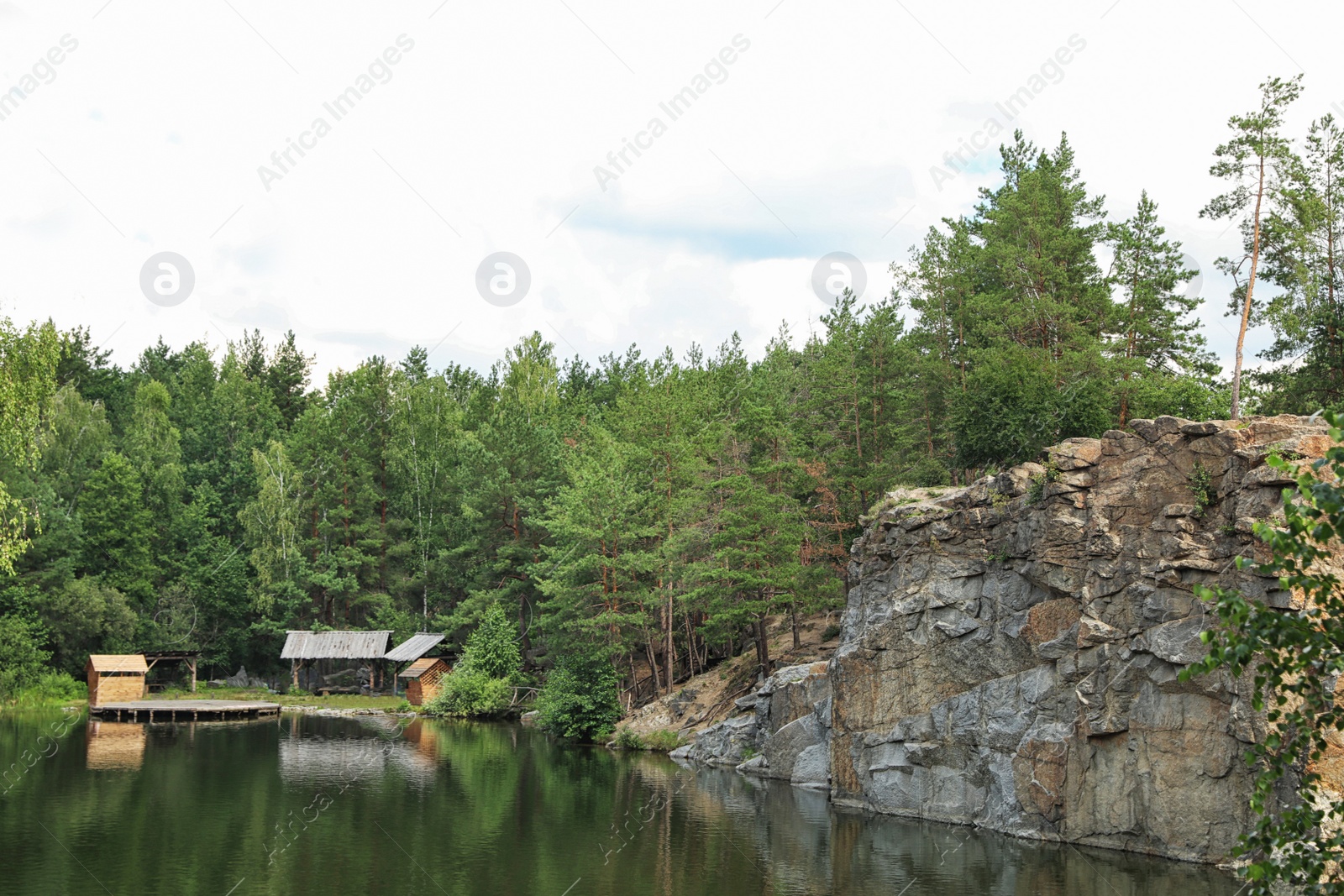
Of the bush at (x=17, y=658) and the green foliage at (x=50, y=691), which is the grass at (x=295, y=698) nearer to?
the green foliage at (x=50, y=691)

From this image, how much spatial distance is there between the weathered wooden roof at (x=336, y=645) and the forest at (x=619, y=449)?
2.29m

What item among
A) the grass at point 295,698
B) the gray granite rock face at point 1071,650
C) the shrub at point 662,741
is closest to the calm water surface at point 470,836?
the gray granite rock face at point 1071,650

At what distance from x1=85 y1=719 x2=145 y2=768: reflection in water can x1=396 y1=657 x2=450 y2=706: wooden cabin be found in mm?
15140

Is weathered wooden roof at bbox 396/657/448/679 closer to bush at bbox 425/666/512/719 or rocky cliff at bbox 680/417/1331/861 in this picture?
bush at bbox 425/666/512/719

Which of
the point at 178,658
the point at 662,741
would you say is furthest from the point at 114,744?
Answer: the point at 662,741

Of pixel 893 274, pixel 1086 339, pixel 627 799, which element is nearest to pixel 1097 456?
pixel 1086 339

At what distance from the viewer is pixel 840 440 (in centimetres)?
5159

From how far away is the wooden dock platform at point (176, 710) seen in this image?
188 ft

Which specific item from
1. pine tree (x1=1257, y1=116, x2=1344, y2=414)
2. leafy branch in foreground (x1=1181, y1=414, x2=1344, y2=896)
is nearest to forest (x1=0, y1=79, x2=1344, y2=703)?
pine tree (x1=1257, y1=116, x2=1344, y2=414)

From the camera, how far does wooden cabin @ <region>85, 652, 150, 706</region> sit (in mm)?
59344

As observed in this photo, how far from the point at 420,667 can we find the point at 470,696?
6.46m

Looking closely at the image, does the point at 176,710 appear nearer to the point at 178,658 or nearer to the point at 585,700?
the point at 178,658

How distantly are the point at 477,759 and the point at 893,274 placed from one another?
1271 inches

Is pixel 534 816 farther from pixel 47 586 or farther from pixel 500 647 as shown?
pixel 47 586
